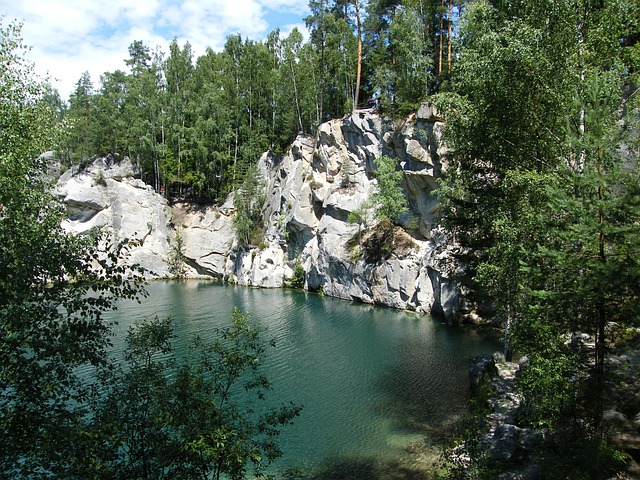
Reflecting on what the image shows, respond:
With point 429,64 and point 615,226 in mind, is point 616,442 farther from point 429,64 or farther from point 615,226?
point 429,64

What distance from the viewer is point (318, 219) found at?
49.3 meters

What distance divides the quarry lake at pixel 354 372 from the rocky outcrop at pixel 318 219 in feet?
10.9

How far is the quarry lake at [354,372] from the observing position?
46.4ft

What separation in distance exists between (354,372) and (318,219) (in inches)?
1160

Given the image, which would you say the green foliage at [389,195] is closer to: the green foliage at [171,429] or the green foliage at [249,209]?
the green foliage at [249,209]

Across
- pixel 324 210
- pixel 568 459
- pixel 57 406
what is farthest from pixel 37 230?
pixel 324 210

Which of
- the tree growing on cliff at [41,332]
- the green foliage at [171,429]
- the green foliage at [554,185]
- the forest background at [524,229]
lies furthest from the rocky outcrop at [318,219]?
the tree growing on cliff at [41,332]

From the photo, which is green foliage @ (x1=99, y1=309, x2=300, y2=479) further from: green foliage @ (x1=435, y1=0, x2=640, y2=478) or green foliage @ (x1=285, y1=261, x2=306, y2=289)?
green foliage @ (x1=285, y1=261, x2=306, y2=289)

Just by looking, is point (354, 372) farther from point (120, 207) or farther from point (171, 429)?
point (120, 207)

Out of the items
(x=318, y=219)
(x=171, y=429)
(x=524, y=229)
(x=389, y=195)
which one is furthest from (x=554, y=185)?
(x=318, y=219)

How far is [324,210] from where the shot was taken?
4772 cm

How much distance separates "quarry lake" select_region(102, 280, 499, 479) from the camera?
46.4 feet

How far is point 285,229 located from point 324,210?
21.1 feet

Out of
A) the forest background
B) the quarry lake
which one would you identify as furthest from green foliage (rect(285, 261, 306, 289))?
the forest background
